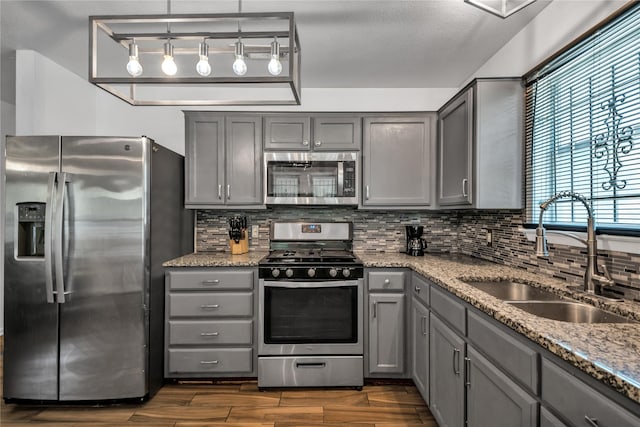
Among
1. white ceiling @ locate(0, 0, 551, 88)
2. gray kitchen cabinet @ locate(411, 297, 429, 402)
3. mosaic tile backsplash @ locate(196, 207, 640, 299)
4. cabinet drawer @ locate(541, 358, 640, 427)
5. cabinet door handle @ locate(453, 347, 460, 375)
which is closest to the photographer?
cabinet drawer @ locate(541, 358, 640, 427)

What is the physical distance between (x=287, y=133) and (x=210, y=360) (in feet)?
6.28

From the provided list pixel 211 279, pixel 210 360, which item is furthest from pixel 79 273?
pixel 210 360

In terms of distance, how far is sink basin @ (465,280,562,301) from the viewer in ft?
5.87

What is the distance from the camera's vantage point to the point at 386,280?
252 centimetres

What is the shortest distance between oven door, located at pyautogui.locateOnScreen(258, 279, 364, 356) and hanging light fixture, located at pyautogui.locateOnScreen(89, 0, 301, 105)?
4.46 ft

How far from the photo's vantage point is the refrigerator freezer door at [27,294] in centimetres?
217

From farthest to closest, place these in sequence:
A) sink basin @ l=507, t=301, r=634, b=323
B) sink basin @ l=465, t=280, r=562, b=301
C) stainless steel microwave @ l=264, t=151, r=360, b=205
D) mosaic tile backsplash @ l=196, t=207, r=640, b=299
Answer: mosaic tile backsplash @ l=196, t=207, r=640, b=299
stainless steel microwave @ l=264, t=151, r=360, b=205
sink basin @ l=465, t=280, r=562, b=301
sink basin @ l=507, t=301, r=634, b=323

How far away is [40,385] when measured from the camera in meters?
2.21

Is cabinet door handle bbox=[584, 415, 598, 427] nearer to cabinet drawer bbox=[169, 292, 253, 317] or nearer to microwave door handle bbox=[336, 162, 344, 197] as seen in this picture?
cabinet drawer bbox=[169, 292, 253, 317]

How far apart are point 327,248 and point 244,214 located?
860 millimetres

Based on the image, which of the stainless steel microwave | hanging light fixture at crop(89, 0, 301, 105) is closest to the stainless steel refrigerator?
hanging light fixture at crop(89, 0, 301, 105)

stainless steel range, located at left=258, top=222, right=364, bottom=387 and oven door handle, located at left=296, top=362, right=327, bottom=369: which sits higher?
stainless steel range, located at left=258, top=222, right=364, bottom=387

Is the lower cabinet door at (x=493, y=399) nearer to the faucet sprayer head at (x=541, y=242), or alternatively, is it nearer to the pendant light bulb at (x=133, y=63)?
the faucet sprayer head at (x=541, y=242)

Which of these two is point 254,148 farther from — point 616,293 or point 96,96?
point 616,293
